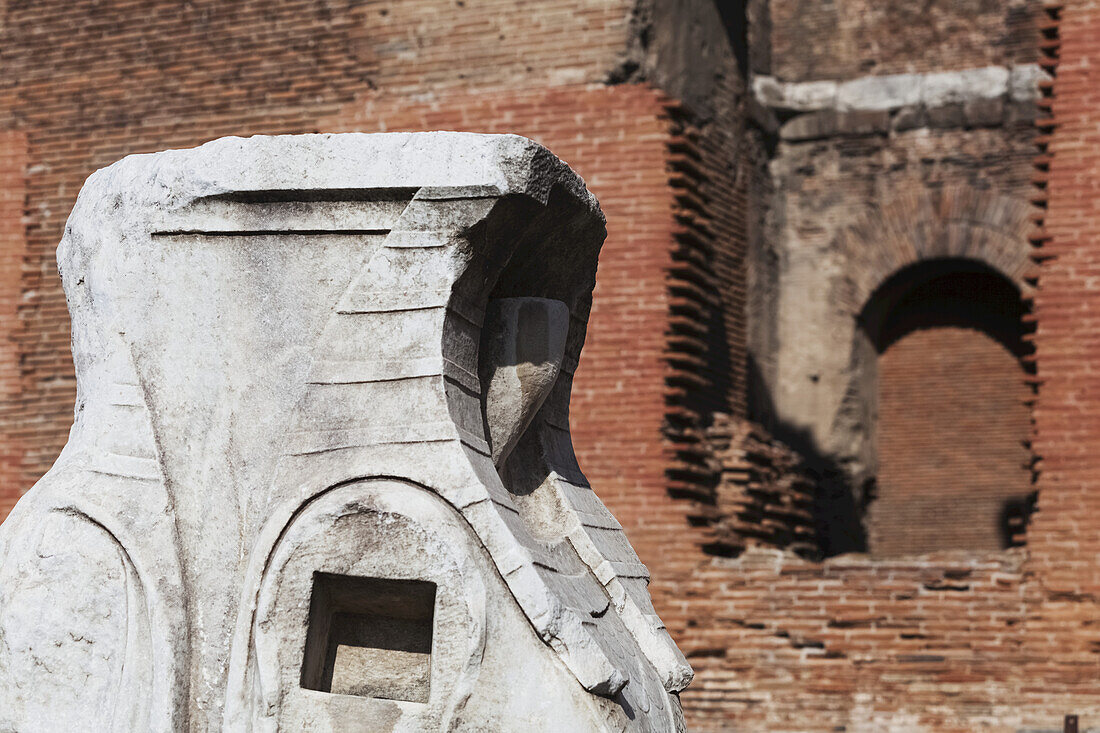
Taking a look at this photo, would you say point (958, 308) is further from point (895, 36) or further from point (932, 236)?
point (895, 36)

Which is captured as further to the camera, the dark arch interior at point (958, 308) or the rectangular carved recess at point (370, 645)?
the dark arch interior at point (958, 308)

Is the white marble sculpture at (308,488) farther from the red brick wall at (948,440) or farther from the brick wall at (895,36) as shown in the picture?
the red brick wall at (948,440)

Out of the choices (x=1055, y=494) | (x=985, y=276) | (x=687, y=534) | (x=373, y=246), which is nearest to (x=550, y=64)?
(x=687, y=534)

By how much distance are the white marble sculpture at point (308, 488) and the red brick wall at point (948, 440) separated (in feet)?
28.5

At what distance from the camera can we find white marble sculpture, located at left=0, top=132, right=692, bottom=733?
3080 mm

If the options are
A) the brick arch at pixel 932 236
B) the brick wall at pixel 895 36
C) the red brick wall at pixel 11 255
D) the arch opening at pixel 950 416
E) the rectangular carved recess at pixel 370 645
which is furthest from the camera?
the arch opening at pixel 950 416

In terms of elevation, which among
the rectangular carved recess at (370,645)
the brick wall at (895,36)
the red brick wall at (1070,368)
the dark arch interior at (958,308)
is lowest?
the rectangular carved recess at (370,645)

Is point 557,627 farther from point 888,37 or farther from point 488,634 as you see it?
point 888,37

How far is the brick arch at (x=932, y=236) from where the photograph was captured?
1048cm

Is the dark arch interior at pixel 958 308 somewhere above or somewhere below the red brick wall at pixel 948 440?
above

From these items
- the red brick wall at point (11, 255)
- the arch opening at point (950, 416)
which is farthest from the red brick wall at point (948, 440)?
the red brick wall at point (11, 255)

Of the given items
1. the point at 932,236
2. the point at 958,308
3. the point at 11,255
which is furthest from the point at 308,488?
the point at 958,308

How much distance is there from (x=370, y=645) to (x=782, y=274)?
804 cm

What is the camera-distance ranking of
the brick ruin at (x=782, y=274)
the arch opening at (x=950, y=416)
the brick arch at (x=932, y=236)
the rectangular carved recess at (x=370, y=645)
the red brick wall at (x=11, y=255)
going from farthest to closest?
the arch opening at (x=950, y=416) → the brick arch at (x=932, y=236) → the red brick wall at (x=11, y=255) → the brick ruin at (x=782, y=274) → the rectangular carved recess at (x=370, y=645)
